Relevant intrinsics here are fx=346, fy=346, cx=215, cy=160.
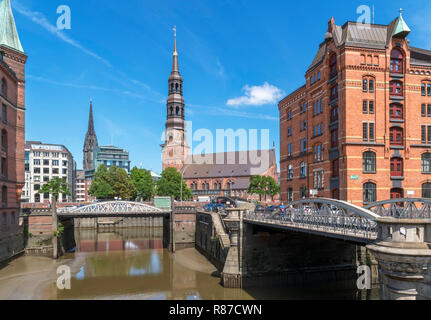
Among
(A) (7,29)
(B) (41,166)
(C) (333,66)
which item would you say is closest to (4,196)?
(A) (7,29)

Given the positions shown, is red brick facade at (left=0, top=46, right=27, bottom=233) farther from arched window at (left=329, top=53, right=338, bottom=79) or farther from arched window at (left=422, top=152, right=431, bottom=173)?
arched window at (left=422, top=152, right=431, bottom=173)

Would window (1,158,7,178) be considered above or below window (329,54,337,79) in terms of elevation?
below

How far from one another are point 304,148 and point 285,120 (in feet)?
26.0

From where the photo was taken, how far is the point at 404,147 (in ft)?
119

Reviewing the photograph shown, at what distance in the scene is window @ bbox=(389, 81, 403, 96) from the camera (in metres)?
36.5

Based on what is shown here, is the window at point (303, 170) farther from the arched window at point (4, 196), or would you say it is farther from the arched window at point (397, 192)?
the arched window at point (4, 196)

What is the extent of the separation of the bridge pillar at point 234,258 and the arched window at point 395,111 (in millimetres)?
20002

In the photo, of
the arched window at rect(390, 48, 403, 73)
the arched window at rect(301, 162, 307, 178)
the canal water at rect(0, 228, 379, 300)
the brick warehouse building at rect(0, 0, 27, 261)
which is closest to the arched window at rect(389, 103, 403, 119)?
the arched window at rect(390, 48, 403, 73)

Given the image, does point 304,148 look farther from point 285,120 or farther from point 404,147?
point 404,147

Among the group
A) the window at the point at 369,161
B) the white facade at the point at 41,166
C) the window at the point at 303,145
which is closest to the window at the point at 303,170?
the window at the point at 303,145

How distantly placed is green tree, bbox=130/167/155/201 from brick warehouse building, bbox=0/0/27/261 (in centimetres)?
5301

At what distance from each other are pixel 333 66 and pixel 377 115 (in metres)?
7.25
